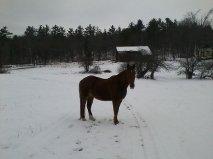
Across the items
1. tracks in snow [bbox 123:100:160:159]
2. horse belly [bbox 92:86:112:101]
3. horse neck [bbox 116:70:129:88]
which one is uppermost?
horse neck [bbox 116:70:129:88]

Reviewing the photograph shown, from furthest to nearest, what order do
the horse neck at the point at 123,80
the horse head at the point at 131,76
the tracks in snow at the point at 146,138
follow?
the horse neck at the point at 123,80
the horse head at the point at 131,76
the tracks in snow at the point at 146,138

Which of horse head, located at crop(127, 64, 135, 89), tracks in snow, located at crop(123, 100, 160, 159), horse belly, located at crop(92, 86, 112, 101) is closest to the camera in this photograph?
tracks in snow, located at crop(123, 100, 160, 159)

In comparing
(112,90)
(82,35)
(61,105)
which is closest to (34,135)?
(112,90)

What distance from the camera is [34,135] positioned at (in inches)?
324

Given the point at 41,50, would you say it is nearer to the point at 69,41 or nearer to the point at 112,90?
the point at 69,41

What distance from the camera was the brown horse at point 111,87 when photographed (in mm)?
10016

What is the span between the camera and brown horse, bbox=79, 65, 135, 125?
394 inches

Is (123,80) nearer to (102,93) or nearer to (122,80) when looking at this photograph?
(122,80)

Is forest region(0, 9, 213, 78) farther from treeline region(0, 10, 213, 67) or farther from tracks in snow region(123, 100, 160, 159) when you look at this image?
tracks in snow region(123, 100, 160, 159)

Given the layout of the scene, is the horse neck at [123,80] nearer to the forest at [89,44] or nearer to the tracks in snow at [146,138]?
the tracks in snow at [146,138]

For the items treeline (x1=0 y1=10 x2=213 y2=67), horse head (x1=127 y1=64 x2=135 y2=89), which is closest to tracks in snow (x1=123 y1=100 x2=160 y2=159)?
horse head (x1=127 y1=64 x2=135 y2=89)

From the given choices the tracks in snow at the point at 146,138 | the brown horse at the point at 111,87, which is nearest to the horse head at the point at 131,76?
the brown horse at the point at 111,87

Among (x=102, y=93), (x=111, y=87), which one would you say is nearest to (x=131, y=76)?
(x=111, y=87)

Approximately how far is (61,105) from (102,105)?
192cm
